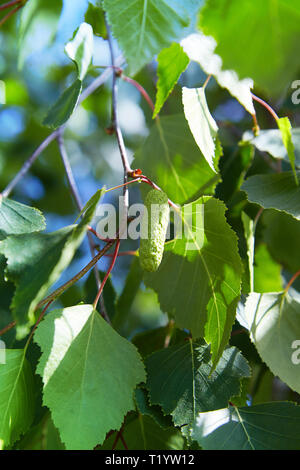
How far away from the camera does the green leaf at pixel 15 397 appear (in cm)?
54

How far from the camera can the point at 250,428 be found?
55 centimetres

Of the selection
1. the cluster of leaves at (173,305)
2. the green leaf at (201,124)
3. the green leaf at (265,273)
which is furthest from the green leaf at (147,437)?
the green leaf at (201,124)

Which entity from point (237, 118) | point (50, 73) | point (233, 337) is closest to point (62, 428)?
point (233, 337)

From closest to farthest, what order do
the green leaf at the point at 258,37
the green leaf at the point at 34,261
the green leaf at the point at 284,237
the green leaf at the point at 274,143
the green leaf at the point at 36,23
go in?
1. the green leaf at the point at 258,37
2. the green leaf at the point at 34,261
3. the green leaf at the point at 274,143
4. the green leaf at the point at 36,23
5. the green leaf at the point at 284,237

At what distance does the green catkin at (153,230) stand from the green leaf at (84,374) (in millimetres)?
95

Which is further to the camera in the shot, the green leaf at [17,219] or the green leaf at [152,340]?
the green leaf at [152,340]

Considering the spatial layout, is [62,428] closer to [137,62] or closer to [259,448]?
[259,448]

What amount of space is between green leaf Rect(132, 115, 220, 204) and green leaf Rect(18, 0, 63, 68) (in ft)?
0.81

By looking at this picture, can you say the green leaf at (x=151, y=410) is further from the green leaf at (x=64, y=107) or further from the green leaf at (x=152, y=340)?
the green leaf at (x=64, y=107)

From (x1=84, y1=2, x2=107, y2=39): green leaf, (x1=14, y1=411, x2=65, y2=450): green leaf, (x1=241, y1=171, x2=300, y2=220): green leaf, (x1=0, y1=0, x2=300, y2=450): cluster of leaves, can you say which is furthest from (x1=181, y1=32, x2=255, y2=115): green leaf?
(x1=14, y1=411, x2=65, y2=450): green leaf

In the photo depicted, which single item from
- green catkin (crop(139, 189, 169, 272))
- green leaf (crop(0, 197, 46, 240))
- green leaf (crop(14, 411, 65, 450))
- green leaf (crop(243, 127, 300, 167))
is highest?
green leaf (crop(0, 197, 46, 240))

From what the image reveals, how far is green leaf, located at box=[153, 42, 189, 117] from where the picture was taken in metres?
0.54

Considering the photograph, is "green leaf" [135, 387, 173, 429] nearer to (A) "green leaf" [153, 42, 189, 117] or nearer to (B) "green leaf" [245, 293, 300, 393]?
(B) "green leaf" [245, 293, 300, 393]

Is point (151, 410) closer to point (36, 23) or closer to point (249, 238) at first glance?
point (249, 238)
